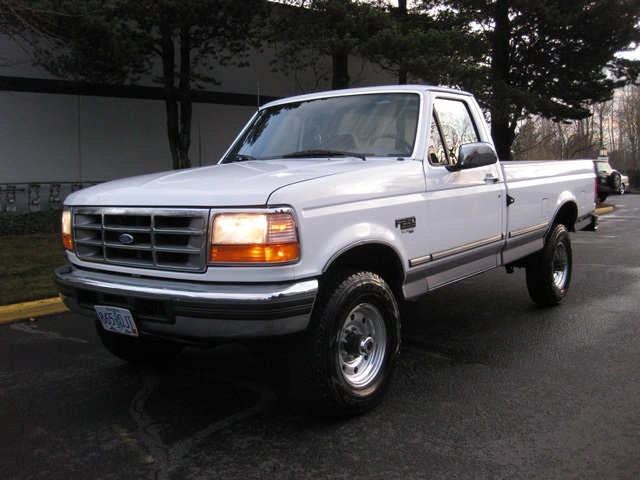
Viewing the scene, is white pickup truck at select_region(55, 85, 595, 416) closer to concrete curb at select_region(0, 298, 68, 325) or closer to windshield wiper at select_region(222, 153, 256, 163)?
windshield wiper at select_region(222, 153, 256, 163)

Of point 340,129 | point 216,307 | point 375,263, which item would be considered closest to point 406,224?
point 375,263

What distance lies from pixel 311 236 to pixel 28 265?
6.53 metres

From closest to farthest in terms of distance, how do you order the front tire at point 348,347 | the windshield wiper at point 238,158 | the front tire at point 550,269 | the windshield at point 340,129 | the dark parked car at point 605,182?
the front tire at point 348,347 → the windshield at point 340,129 → the windshield wiper at point 238,158 → the front tire at point 550,269 → the dark parked car at point 605,182

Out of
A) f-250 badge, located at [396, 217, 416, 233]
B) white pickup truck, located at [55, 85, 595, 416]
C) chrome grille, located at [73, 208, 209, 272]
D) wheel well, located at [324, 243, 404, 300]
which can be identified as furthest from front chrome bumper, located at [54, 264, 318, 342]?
f-250 badge, located at [396, 217, 416, 233]

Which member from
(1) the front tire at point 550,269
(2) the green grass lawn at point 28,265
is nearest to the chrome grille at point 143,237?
(2) the green grass lawn at point 28,265

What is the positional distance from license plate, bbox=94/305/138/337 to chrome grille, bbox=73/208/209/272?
0.28 metres

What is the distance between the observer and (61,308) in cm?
654

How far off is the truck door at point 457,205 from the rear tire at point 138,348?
210 cm

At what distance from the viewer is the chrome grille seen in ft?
10.6

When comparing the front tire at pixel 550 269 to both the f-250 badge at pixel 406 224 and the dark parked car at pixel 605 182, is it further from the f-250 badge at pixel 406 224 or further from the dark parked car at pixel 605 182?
the dark parked car at pixel 605 182

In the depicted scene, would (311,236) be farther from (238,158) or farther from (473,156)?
(238,158)

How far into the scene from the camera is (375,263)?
13.0ft

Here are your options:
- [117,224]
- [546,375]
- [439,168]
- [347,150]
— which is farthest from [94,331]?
[546,375]

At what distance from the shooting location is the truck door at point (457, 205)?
14.2 feet
